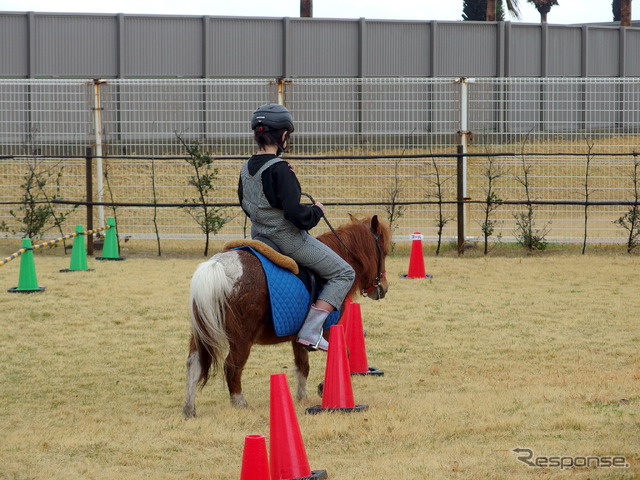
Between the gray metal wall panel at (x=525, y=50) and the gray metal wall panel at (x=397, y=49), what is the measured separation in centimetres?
293

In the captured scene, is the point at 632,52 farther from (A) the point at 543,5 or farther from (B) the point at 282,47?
(A) the point at 543,5

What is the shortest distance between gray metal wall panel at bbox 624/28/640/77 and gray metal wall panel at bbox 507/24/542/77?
3.22m

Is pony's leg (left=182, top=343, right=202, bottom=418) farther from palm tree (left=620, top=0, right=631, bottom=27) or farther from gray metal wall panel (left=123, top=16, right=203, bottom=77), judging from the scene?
palm tree (left=620, top=0, right=631, bottom=27)

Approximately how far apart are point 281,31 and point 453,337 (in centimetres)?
2196

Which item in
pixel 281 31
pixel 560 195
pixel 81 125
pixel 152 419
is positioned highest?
pixel 281 31

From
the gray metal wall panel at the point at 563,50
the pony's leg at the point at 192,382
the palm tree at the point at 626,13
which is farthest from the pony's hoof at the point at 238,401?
the palm tree at the point at 626,13

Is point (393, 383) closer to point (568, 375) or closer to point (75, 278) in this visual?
point (568, 375)

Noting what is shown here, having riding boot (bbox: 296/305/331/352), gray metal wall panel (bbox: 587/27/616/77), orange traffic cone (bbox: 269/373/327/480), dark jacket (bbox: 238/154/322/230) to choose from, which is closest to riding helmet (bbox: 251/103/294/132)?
dark jacket (bbox: 238/154/322/230)

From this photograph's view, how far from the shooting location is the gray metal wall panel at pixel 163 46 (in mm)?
27922

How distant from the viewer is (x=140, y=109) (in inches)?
586

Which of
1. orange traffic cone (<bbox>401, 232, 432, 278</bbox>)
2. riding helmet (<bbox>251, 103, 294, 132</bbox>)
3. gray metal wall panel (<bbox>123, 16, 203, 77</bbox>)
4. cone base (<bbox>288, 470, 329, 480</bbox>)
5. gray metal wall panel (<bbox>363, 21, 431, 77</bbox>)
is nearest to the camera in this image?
cone base (<bbox>288, 470, 329, 480</bbox>)

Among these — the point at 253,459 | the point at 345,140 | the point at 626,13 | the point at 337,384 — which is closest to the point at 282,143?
the point at 337,384

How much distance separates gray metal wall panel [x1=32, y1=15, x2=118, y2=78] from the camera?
89.8 ft

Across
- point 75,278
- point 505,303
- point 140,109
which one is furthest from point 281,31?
point 505,303
